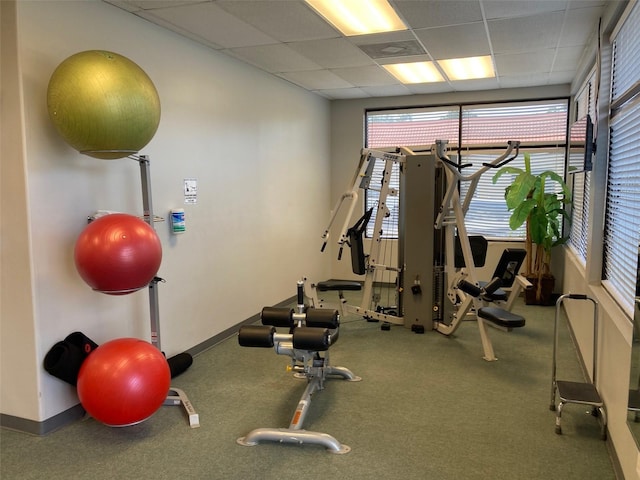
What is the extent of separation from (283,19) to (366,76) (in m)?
2.11

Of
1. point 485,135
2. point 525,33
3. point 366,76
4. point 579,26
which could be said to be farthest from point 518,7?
point 485,135

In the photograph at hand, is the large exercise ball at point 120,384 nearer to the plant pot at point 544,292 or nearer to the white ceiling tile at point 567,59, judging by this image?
the white ceiling tile at point 567,59

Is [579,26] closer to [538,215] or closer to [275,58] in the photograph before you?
[538,215]

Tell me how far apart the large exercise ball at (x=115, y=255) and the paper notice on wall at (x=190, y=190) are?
4.21ft

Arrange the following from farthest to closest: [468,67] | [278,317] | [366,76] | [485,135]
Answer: [485,135]
[366,76]
[468,67]
[278,317]

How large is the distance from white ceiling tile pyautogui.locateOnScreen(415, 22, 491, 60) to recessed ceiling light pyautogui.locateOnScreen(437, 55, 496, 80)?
23cm

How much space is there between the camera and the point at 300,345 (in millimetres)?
2828

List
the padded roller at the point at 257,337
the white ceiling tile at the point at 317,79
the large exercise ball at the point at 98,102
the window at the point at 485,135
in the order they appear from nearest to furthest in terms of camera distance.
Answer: the large exercise ball at the point at 98,102
the padded roller at the point at 257,337
the white ceiling tile at the point at 317,79
the window at the point at 485,135

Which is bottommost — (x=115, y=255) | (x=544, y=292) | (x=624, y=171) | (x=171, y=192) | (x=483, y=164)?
(x=544, y=292)

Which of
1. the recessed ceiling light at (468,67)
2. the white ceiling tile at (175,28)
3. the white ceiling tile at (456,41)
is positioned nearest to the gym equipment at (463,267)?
the white ceiling tile at (456,41)

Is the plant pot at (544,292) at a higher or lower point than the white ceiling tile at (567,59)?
lower

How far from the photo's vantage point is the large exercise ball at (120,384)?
268cm

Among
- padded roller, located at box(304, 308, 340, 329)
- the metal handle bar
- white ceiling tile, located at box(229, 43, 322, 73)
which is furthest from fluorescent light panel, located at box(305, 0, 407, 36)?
padded roller, located at box(304, 308, 340, 329)

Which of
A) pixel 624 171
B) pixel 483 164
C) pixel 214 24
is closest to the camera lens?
pixel 624 171
